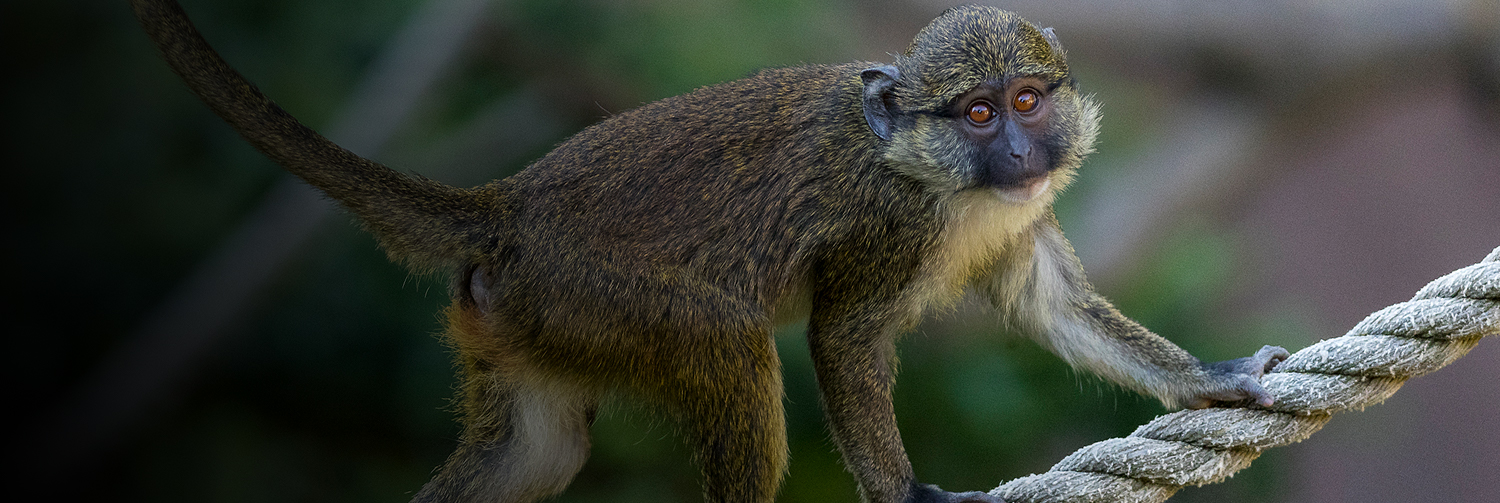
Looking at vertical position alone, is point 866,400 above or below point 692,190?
below

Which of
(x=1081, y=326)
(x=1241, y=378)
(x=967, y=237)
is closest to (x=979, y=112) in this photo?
(x=967, y=237)

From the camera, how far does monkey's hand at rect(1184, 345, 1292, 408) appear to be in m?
2.04

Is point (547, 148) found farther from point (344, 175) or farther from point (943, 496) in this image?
point (943, 496)

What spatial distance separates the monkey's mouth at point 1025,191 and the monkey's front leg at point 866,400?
1.23 feet

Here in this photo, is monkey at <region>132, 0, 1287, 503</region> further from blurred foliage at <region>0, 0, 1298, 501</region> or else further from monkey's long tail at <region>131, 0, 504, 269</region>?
blurred foliage at <region>0, 0, 1298, 501</region>

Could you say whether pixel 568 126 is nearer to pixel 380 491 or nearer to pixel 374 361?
pixel 374 361

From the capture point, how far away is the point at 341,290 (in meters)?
2.82

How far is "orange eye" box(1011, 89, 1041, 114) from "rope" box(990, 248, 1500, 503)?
2.32ft

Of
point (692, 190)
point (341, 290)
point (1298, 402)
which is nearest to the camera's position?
point (1298, 402)

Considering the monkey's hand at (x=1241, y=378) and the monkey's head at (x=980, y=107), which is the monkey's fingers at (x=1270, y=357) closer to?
the monkey's hand at (x=1241, y=378)

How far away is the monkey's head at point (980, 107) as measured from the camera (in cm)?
196

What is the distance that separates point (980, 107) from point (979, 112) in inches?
0.4

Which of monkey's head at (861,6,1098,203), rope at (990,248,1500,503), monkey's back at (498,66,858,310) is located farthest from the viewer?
monkey's back at (498,66,858,310)

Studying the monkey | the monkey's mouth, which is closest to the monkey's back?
the monkey
